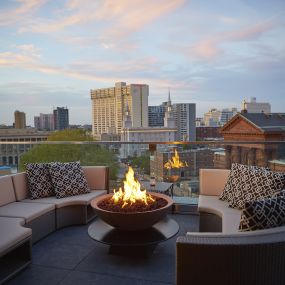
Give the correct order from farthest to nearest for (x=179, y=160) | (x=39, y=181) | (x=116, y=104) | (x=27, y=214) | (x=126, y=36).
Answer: (x=116, y=104), (x=126, y=36), (x=179, y=160), (x=39, y=181), (x=27, y=214)

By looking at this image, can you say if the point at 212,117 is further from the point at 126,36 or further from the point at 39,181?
the point at 39,181

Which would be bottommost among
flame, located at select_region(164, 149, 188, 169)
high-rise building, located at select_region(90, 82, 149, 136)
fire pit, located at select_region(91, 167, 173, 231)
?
fire pit, located at select_region(91, 167, 173, 231)

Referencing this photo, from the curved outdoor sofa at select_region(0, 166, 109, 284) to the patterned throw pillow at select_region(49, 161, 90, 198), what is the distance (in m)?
0.10

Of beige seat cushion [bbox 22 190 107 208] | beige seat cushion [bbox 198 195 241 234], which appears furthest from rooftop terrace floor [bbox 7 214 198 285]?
beige seat cushion [bbox 198 195 241 234]

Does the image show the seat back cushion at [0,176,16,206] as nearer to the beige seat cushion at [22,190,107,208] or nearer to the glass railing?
the beige seat cushion at [22,190,107,208]

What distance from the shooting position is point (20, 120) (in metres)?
23.8

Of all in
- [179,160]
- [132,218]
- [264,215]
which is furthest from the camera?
[179,160]

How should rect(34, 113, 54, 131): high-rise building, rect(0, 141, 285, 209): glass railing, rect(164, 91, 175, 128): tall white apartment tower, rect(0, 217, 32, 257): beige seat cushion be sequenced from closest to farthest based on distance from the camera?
rect(0, 217, 32, 257): beige seat cushion, rect(0, 141, 285, 209): glass railing, rect(164, 91, 175, 128): tall white apartment tower, rect(34, 113, 54, 131): high-rise building

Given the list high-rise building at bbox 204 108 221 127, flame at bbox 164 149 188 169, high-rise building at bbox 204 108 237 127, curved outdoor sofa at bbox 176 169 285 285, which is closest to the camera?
curved outdoor sofa at bbox 176 169 285 285

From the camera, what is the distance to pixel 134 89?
32000 millimetres

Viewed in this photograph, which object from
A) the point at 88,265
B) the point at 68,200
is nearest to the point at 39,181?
the point at 68,200

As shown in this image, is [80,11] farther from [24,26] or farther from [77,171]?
[77,171]

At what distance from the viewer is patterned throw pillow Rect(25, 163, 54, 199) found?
397 centimetres

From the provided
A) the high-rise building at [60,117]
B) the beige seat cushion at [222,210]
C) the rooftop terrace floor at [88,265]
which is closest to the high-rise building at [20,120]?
the high-rise building at [60,117]
